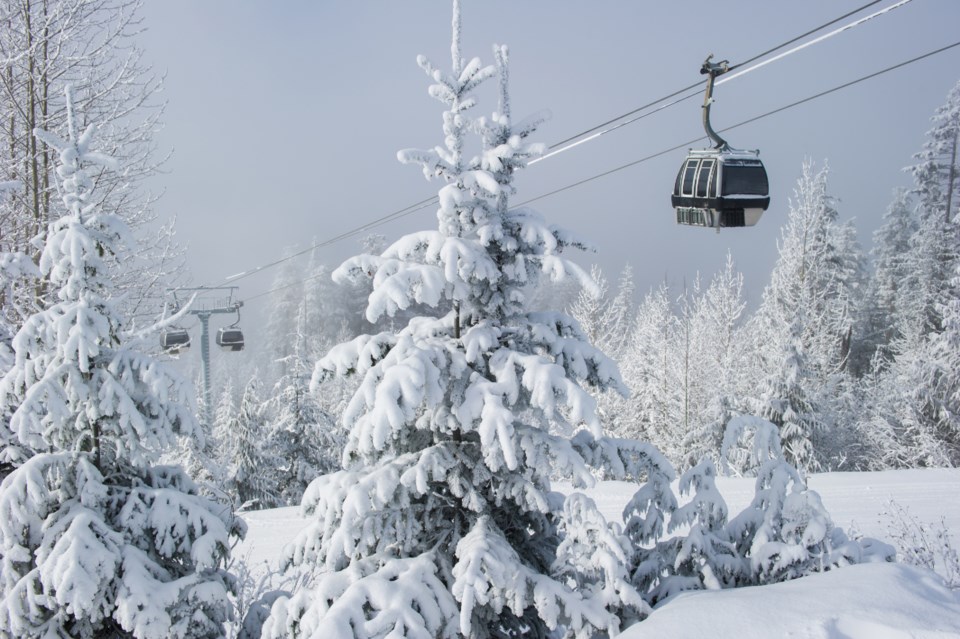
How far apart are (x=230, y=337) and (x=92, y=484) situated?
58.1ft

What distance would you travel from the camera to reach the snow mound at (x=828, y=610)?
368 centimetres

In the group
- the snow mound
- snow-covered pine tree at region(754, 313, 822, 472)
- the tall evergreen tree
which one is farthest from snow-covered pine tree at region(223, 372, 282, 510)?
the snow mound

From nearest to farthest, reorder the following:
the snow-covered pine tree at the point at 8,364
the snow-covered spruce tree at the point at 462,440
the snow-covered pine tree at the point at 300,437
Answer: the snow-covered spruce tree at the point at 462,440 < the snow-covered pine tree at the point at 8,364 < the snow-covered pine tree at the point at 300,437

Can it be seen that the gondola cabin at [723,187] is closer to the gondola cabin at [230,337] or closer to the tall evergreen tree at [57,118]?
the tall evergreen tree at [57,118]

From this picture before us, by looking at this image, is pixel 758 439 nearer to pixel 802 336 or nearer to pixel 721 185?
pixel 721 185

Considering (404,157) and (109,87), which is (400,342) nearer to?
(404,157)

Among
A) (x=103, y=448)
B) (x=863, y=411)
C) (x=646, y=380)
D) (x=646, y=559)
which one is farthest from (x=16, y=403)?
(x=863, y=411)

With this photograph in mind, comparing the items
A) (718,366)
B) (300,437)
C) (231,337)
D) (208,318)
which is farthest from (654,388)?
(208,318)

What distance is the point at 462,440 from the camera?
510 cm

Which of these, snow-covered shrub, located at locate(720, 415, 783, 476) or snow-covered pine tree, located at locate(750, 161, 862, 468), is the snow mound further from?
snow-covered pine tree, located at locate(750, 161, 862, 468)

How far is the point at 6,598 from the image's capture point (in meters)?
4.90

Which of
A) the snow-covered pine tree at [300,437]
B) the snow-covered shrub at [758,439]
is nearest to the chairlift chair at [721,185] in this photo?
the snow-covered shrub at [758,439]

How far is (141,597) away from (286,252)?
233ft

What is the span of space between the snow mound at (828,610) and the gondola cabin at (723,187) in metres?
4.05
